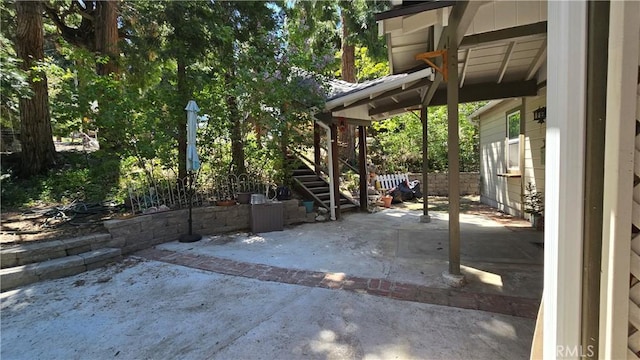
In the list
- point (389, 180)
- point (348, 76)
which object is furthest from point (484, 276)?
point (348, 76)

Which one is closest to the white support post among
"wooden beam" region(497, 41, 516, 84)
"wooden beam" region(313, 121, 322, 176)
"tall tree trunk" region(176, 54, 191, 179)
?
"wooden beam" region(497, 41, 516, 84)

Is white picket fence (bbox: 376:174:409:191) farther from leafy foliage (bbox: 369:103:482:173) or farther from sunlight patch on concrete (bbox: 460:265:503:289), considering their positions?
sunlight patch on concrete (bbox: 460:265:503:289)

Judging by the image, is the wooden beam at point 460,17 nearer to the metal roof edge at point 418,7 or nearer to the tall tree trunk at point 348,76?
the metal roof edge at point 418,7

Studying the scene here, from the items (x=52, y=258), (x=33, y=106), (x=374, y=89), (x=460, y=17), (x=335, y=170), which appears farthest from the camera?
(x=335, y=170)

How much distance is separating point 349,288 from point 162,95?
4.71m

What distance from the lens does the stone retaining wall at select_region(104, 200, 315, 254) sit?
15.1ft

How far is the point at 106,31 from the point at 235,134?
410 cm

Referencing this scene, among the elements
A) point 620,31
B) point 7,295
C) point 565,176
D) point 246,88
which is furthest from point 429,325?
point 246,88

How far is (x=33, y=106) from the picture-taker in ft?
22.6

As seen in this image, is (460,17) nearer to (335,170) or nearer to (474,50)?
(474,50)

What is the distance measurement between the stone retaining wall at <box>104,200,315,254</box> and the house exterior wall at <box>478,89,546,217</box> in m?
4.57

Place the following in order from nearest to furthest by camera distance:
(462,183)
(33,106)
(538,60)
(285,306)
Result: 1. (285,306)
2. (538,60)
3. (33,106)
4. (462,183)

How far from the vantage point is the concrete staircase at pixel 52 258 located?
3484mm

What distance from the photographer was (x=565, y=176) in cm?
127
